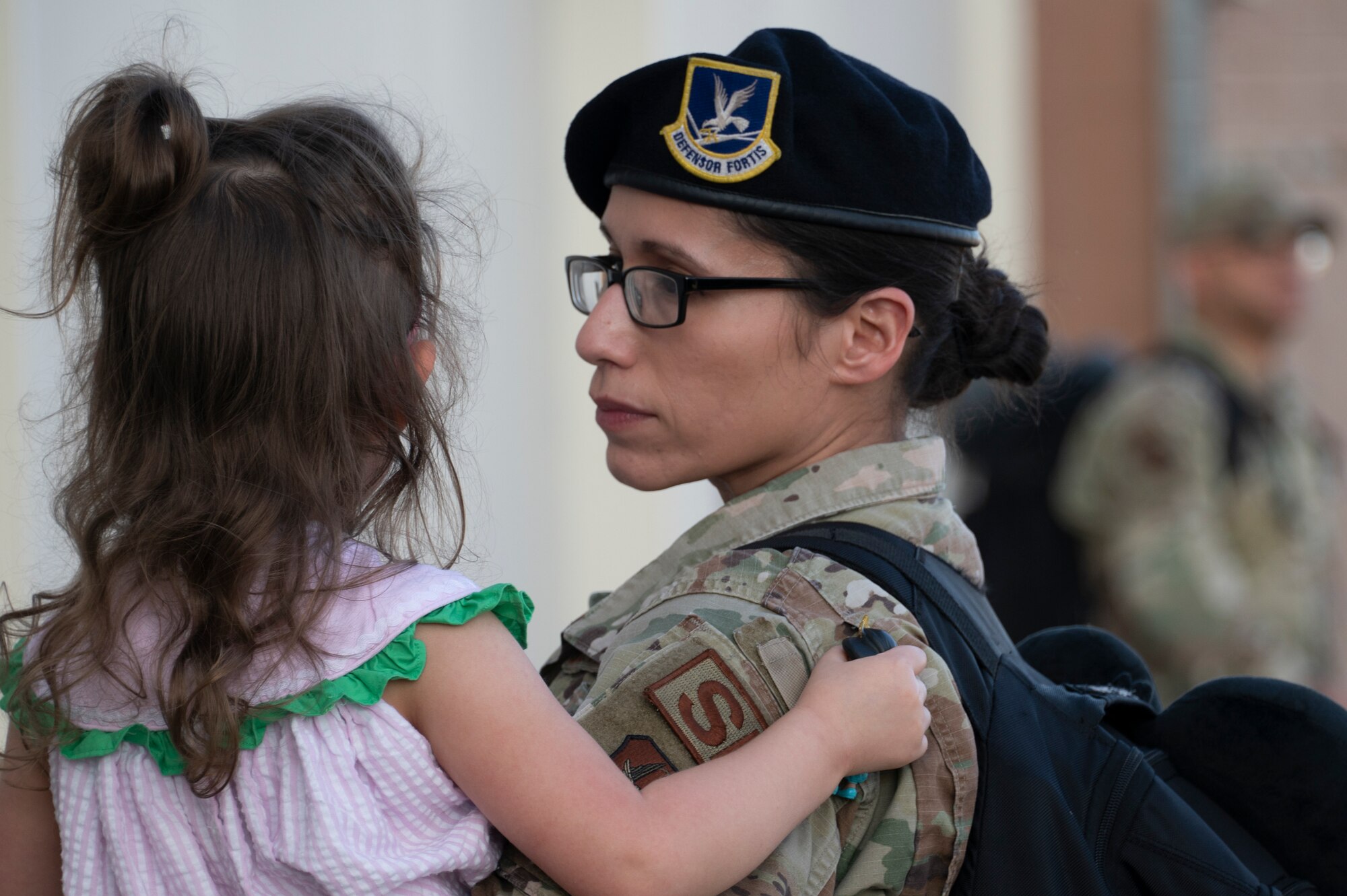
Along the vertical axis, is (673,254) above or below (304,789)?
above

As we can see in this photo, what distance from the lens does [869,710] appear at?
141 centimetres

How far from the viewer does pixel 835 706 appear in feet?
4.61

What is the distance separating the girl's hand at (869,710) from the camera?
1397mm

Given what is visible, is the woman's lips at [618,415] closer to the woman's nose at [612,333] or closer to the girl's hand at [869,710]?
the woman's nose at [612,333]

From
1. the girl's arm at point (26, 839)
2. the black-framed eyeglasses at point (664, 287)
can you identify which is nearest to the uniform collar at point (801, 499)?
the black-framed eyeglasses at point (664, 287)

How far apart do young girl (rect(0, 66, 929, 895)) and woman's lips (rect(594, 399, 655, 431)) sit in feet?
1.29

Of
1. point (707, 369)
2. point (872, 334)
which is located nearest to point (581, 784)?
point (707, 369)

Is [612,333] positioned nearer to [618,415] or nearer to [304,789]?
[618,415]

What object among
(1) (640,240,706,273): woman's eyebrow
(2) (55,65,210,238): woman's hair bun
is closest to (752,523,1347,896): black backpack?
(1) (640,240,706,273): woman's eyebrow

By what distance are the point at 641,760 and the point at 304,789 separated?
33 cm

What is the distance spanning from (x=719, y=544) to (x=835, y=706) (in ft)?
1.25

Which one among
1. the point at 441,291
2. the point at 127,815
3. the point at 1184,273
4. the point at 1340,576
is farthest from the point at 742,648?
the point at 1340,576

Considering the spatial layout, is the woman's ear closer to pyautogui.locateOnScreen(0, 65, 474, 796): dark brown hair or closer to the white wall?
pyautogui.locateOnScreen(0, 65, 474, 796): dark brown hair

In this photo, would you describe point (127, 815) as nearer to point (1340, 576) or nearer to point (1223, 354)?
point (1223, 354)
